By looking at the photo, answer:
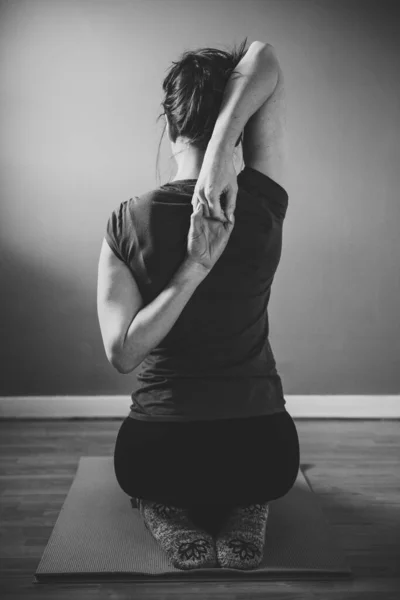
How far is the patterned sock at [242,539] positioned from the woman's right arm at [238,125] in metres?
0.71

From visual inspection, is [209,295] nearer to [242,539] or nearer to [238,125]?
[238,125]

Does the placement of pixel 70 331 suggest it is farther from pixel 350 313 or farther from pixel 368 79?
pixel 368 79

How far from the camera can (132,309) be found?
4.19 ft

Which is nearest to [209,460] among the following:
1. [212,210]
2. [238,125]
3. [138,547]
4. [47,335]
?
[138,547]

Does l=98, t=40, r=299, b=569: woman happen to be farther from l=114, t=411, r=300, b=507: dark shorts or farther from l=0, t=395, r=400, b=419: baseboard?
l=0, t=395, r=400, b=419: baseboard

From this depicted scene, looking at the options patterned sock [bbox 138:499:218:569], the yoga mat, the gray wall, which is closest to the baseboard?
the gray wall

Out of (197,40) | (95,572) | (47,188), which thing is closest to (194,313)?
(95,572)

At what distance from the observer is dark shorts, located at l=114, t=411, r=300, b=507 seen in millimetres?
1314

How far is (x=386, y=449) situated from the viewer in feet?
7.43

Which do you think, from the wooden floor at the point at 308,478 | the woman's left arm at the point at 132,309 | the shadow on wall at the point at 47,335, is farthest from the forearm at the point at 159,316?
the shadow on wall at the point at 47,335

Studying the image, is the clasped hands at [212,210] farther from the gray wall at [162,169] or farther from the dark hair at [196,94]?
the gray wall at [162,169]

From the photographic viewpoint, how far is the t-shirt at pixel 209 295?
125cm

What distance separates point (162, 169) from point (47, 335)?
90cm

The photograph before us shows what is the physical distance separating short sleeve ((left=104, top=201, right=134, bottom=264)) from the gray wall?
1.32 meters
